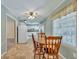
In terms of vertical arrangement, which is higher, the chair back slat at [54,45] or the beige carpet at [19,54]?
the chair back slat at [54,45]

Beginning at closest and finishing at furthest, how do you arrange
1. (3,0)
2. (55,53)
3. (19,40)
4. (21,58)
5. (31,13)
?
(55,53) < (3,0) < (21,58) < (31,13) < (19,40)

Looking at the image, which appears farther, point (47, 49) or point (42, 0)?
point (42, 0)

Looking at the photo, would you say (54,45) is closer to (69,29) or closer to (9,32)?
(69,29)

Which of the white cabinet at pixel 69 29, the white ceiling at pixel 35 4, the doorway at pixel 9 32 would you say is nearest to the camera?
the white cabinet at pixel 69 29

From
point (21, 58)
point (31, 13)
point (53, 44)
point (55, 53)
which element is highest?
point (31, 13)

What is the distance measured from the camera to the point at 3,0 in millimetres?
5293

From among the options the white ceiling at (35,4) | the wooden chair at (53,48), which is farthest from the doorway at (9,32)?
the wooden chair at (53,48)

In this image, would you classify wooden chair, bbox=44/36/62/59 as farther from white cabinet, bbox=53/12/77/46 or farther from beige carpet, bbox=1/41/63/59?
beige carpet, bbox=1/41/63/59

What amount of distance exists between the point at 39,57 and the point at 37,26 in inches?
649

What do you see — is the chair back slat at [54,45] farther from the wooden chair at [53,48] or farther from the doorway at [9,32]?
the doorway at [9,32]

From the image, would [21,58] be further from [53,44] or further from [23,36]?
[23,36]

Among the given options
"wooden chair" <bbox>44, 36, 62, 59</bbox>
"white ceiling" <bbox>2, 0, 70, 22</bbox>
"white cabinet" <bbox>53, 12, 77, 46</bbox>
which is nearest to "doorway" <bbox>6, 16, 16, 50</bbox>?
"white ceiling" <bbox>2, 0, 70, 22</bbox>

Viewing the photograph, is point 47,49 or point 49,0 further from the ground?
point 49,0

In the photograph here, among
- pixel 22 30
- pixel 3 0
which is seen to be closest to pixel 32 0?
pixel 3 0
